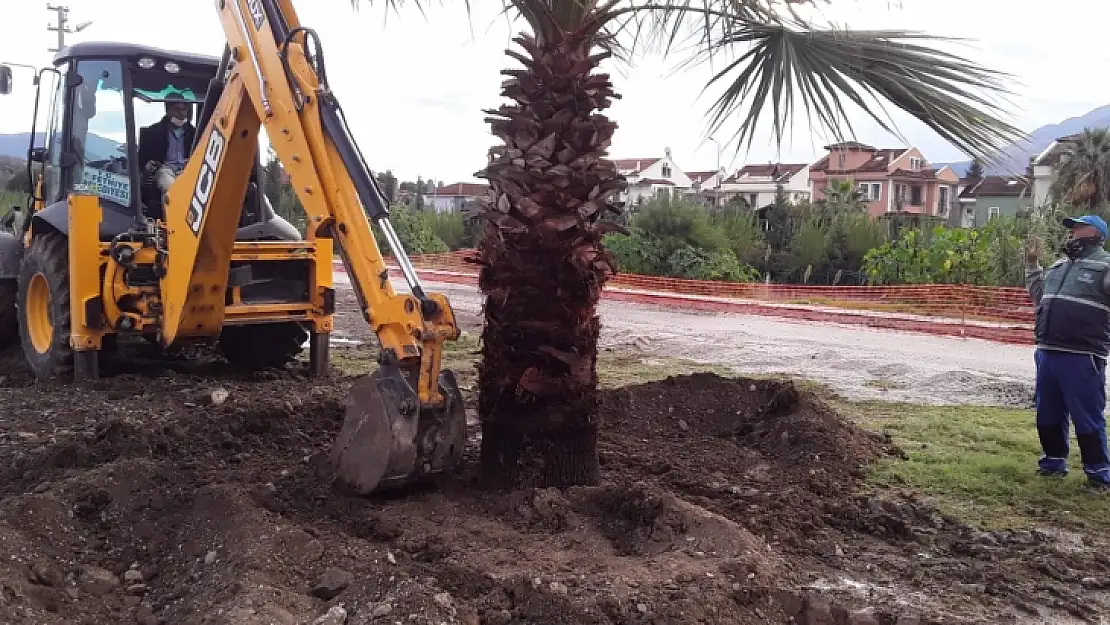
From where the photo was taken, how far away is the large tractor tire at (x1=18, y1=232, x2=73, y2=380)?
25.2 ft

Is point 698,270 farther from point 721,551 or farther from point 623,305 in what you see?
point 721,551

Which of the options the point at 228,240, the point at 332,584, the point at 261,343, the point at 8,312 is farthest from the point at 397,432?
the point at 8,312

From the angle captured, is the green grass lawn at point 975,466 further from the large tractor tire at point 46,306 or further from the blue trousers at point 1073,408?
the large tractor tire at point 46,306

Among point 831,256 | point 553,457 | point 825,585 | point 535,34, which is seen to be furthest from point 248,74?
point 831,256

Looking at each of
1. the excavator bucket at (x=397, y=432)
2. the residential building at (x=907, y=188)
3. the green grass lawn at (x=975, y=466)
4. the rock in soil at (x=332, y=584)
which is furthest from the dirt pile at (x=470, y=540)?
the residential building at (x=907, y=188)

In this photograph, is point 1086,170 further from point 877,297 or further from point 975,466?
→ point 975,466

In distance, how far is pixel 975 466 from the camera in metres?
6.53

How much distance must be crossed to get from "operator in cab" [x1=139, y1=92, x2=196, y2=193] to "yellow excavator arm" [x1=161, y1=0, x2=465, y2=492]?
184 centimetres

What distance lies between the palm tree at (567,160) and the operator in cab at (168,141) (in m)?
3.68

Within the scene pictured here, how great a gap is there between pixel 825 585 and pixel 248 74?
437cm

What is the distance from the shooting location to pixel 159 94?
8148mm

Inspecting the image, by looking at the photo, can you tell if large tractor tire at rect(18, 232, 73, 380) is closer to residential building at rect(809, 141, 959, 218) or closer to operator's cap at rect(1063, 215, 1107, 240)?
operator's cap at rect(1063, 215, 1107, 240)

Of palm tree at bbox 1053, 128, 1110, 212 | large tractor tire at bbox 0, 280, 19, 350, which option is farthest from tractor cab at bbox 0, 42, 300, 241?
palm tree at bbox 1053, 128, 1110, 212

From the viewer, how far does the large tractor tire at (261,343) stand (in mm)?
8891
